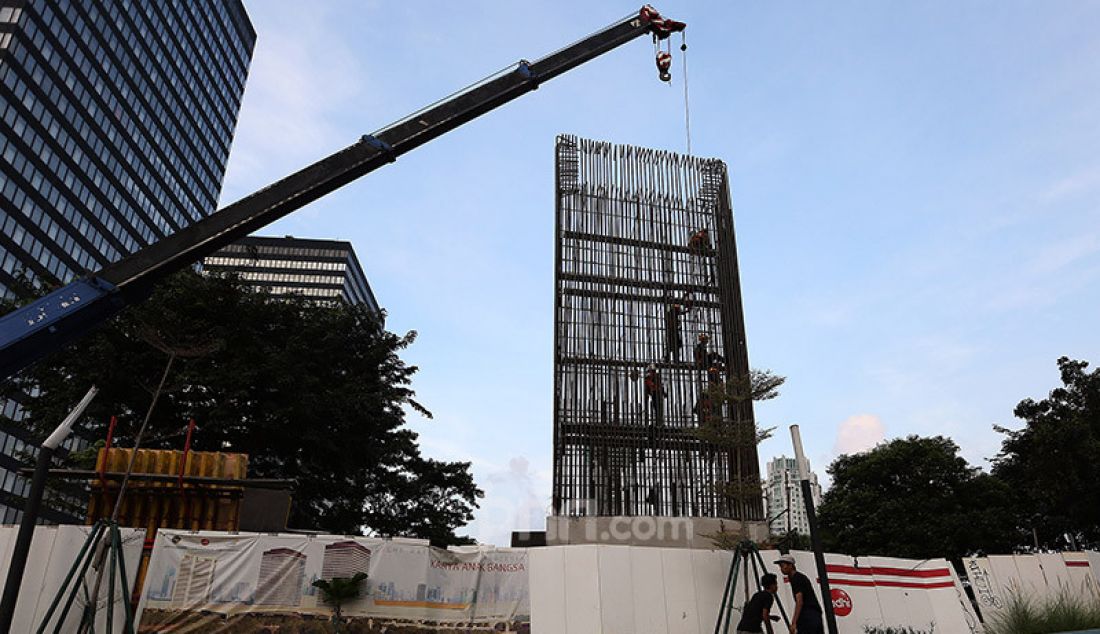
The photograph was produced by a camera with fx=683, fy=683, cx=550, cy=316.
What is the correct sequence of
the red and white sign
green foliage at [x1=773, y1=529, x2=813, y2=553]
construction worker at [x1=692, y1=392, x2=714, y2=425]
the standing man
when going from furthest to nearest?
construction worker at [x1=692, y1=392, x2=714, y2=425] < green foliage at [x1=773, y1=529, x2=813, y2=553] < the red and white sign < the standing man

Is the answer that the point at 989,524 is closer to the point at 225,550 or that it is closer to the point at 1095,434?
the point at 1095,434

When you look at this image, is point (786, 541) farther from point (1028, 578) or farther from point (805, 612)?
point (1028, 578)

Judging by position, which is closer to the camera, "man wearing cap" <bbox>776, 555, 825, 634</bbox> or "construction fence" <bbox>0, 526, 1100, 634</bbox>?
"man wearing cap" <bbox>776, 555, 825, 634</bbox>

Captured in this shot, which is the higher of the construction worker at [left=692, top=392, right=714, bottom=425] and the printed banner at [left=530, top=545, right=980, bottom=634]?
the construction worker at [left=692, top=392, right=714, bottom=425]

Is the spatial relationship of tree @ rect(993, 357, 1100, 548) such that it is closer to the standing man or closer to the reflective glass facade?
the standing man

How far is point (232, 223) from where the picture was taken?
10.9m

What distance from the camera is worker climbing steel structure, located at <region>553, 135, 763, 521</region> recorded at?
2019cm

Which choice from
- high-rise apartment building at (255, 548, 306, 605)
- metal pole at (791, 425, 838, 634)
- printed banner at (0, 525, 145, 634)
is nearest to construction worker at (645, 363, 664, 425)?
metal pole at (791, 425, 838, 634)

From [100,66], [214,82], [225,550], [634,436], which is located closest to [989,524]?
[634,436]

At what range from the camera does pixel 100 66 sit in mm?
68312

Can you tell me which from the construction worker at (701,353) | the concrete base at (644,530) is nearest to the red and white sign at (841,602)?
the concrete base at (644,530)

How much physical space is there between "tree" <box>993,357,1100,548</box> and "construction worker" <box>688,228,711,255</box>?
14114 millimetres

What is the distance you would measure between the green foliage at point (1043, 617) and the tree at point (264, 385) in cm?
2056

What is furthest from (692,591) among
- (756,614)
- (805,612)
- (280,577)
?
(280,577)
